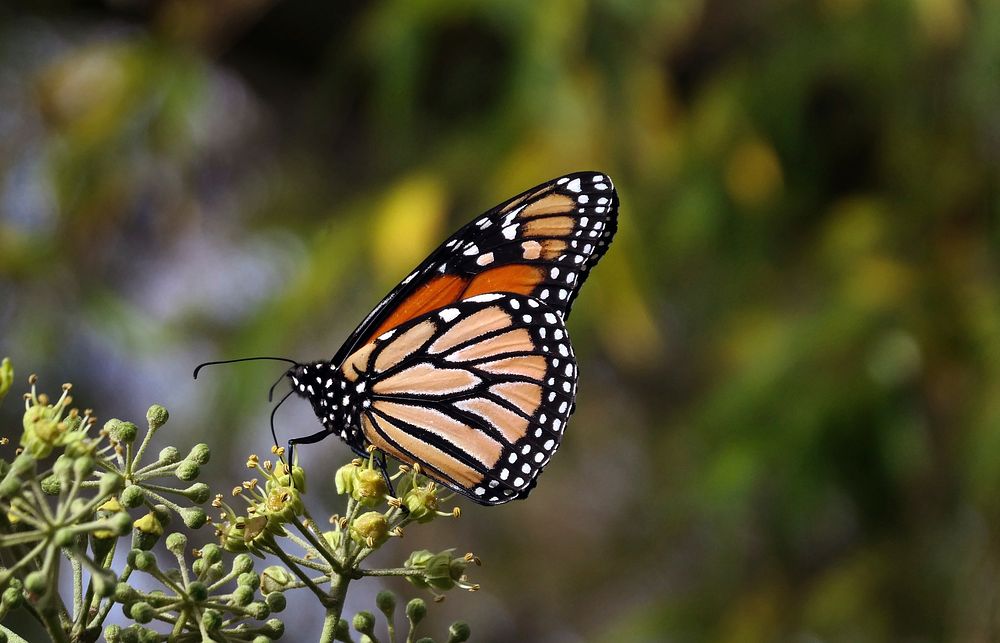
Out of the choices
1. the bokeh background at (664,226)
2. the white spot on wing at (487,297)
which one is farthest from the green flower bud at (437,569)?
the bokeh background at (664,226)

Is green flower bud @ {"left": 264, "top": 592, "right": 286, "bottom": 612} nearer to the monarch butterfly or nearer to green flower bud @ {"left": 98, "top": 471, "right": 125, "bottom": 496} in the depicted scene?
green flower bud @ {"left": 98, "top": 471, "right": 125, "bottom": 496}

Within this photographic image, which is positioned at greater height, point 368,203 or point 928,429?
point 368,203

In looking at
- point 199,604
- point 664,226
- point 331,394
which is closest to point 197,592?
point 199,604

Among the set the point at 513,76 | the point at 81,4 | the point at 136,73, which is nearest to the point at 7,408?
the point at 136,73

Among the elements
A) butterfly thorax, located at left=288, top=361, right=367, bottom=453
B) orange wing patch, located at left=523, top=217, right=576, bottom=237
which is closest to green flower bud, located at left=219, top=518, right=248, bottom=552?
butterfly thorax, located at left=288, top=361, right=367, bottom=453

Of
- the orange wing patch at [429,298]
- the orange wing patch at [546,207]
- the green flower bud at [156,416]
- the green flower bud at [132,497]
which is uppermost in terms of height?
the orange wing patch at [546,207]

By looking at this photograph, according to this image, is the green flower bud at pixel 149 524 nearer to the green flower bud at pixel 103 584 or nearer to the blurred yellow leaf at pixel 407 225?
the green flower bud at pixel 103 584

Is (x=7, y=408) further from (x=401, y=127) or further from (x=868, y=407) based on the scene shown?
(x=868, y=407)

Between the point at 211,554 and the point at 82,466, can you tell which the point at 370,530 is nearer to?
the point at 211,554
